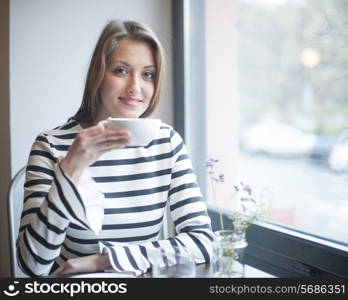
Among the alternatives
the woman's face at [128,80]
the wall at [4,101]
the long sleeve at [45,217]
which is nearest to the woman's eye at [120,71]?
the woman's face at [128,80]

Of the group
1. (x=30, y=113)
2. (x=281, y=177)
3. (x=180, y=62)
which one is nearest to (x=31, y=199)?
(x=30, y=113)

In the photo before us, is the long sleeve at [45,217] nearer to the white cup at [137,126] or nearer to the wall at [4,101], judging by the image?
the white cup at [137,126]

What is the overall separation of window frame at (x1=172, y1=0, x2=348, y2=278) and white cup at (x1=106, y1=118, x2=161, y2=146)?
27.0 inches

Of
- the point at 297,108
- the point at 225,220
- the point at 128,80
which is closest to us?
the point at 128,80

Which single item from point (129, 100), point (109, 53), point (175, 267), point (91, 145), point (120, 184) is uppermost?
point (109, 53)

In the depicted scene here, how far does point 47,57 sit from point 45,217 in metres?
1.02

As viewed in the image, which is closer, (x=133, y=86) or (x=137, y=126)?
(x=137, y=126)

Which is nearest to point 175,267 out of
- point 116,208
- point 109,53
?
point 116,208

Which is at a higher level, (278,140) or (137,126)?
(137,126)

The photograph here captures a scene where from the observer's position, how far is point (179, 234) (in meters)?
1.29

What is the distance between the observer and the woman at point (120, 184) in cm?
112

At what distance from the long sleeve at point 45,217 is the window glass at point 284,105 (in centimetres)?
82

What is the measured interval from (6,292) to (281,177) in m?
1.54

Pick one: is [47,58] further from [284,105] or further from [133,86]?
[284,105]
